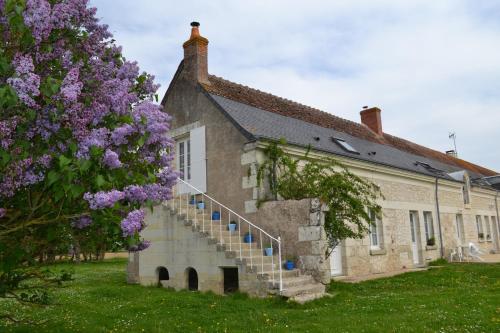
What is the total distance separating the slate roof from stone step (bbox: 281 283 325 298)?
356 centimetres

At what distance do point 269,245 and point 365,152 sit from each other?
6.47 m

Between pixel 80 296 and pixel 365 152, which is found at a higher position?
pixel 365 152

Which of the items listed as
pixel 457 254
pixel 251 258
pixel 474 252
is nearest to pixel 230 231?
pixel 251 258

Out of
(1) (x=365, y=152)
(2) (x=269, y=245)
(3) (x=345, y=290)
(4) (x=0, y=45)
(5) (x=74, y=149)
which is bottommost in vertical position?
(3) (x=345, y=290)

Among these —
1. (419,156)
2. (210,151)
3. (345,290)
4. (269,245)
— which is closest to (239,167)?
(210,151)

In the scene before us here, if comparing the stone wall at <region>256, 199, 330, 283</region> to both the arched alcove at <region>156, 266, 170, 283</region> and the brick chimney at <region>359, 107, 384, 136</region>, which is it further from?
the brick chimney at <region>359, 107, 384, 136</region>

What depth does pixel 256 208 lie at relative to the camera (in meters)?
10.1

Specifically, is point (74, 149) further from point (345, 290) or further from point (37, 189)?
point (345, 290)

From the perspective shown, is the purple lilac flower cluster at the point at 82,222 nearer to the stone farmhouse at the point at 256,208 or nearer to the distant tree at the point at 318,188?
the stone farmhouse at the point at 256,208

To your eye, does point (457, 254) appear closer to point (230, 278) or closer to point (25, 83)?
point (230, 278)

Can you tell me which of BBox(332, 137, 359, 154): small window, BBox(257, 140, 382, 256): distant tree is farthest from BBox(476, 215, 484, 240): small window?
BBox(257, 140, 382, 256): distant tree

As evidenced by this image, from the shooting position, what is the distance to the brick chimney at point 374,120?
20.2m

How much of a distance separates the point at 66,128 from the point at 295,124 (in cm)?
1059

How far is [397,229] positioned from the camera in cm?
1440
